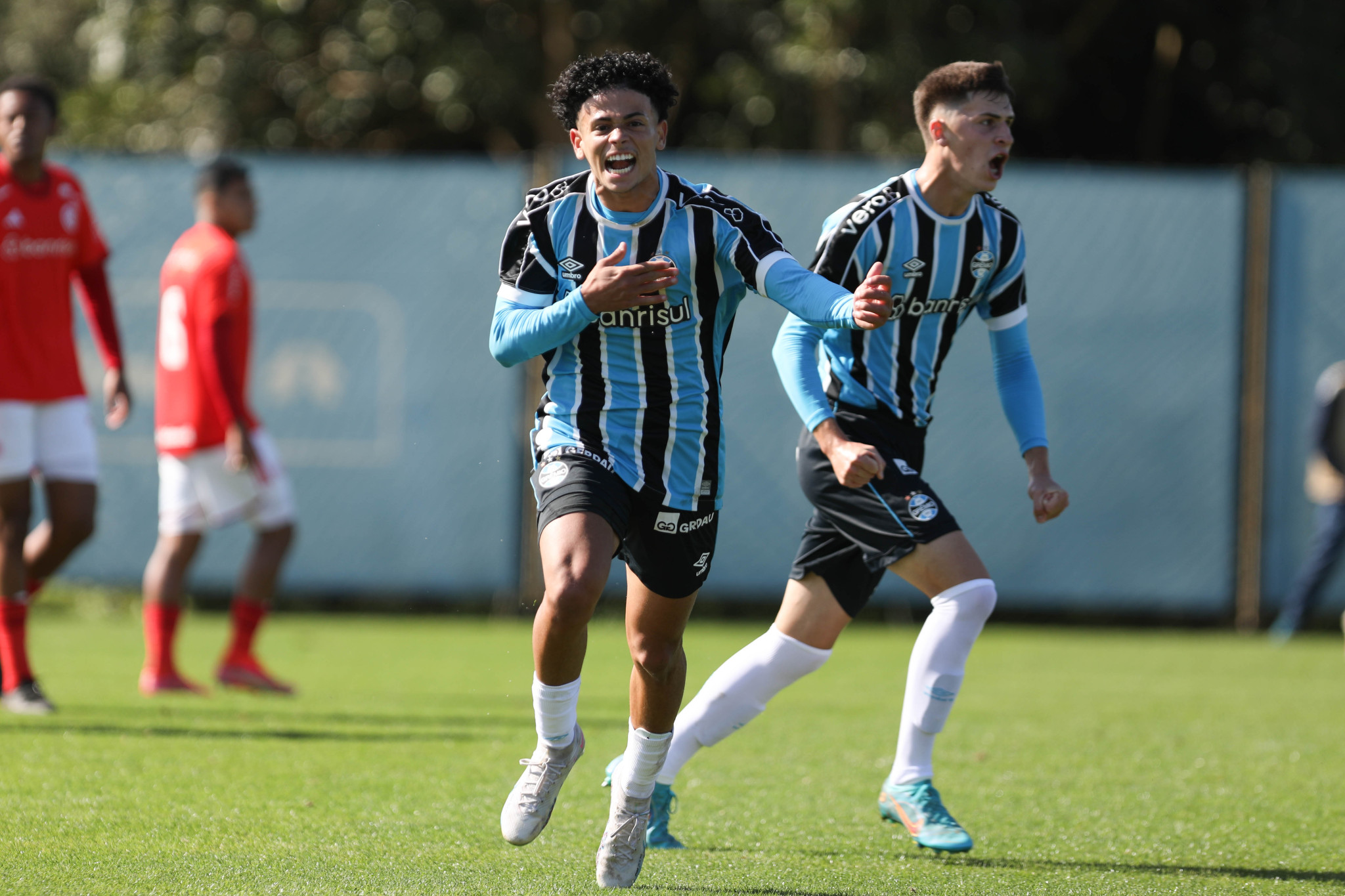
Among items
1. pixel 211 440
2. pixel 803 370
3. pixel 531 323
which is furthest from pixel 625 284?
pixel 211 440

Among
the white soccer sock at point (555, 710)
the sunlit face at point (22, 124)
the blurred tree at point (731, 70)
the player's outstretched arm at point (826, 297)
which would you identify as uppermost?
the blurred tree at point (731, 70)

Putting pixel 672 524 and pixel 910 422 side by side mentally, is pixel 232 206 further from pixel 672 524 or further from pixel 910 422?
pixel 672 524

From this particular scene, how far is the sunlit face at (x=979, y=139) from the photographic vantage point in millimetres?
4465

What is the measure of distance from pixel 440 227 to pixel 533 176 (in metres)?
0.80

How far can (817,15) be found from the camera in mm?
12703

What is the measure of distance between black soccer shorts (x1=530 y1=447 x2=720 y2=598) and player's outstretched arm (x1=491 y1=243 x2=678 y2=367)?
307mm

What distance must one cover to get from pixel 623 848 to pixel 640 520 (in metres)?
0.83

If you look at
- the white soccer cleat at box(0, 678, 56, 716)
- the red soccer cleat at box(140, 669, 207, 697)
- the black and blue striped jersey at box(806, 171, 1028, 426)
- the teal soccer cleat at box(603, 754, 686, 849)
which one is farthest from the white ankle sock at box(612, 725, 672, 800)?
the red soccer cleat at box(140, 669, 207, 697)

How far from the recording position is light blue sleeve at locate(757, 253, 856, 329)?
3641 mm

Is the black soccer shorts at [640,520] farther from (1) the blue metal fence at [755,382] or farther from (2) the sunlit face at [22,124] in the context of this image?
(1) the blue metal fence at [755,382]

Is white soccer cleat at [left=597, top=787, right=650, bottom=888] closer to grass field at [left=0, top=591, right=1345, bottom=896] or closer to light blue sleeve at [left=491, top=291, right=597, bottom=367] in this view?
grass field at [left=0, top=591, right=1345, bottom=896]

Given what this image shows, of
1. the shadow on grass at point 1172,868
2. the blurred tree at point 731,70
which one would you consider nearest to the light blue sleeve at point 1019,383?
the shadow on grass at point 1172,868

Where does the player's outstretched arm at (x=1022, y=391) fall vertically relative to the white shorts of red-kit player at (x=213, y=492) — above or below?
above

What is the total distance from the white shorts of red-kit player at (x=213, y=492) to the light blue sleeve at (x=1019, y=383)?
13.4ft
